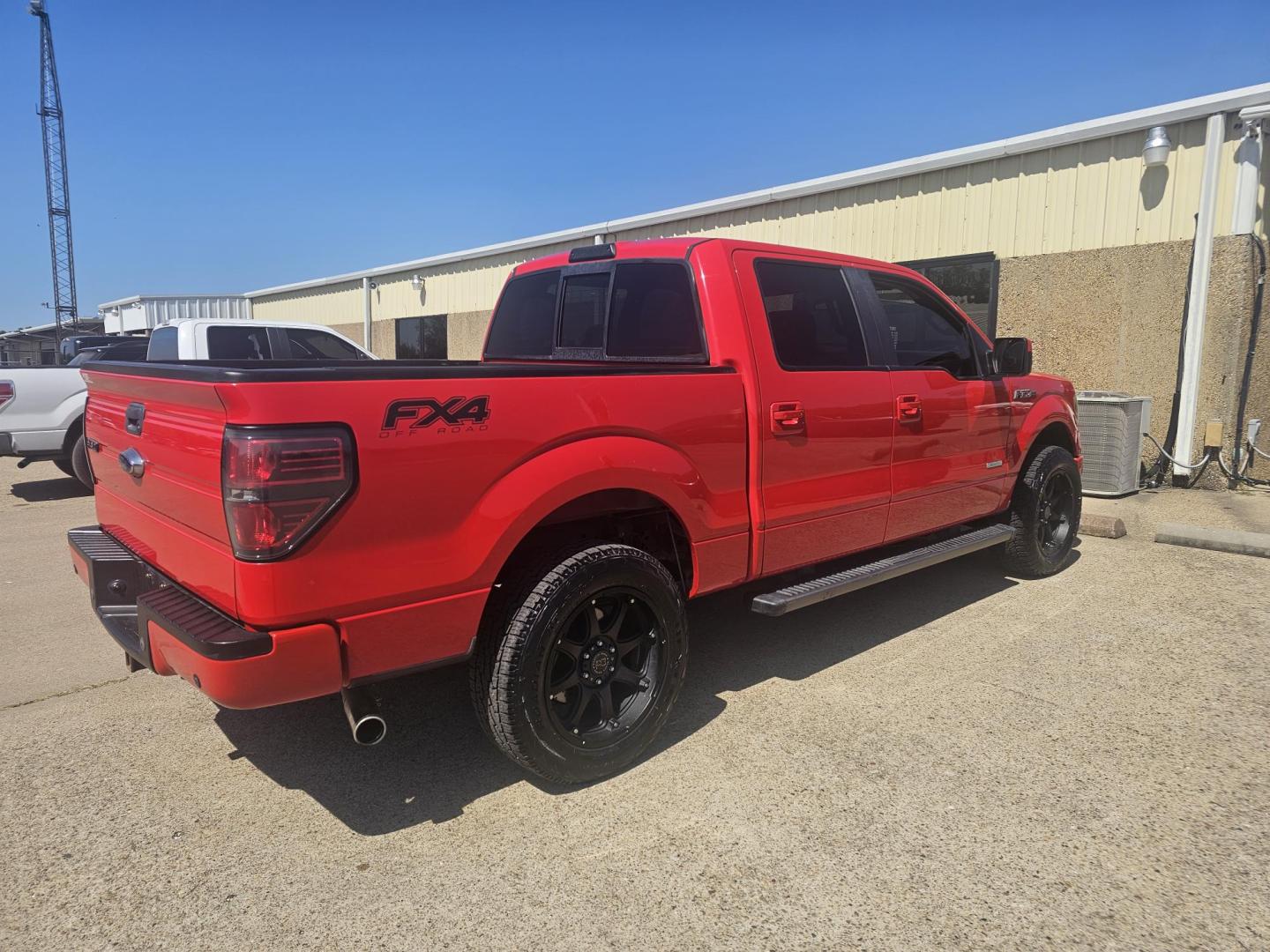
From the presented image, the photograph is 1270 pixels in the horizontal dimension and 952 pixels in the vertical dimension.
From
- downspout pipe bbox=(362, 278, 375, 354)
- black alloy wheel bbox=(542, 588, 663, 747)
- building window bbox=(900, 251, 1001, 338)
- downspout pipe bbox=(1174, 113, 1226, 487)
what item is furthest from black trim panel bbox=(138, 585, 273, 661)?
downspout pipe bbox=(362, 278, 375, 354)

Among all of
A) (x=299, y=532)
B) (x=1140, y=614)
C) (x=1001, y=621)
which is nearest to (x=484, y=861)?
(x=299, y=532)

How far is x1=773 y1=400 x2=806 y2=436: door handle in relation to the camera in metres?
3.47

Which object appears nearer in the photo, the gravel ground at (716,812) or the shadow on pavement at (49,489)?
the gravel ground at (716,812)

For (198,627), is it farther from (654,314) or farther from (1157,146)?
(1157,146)

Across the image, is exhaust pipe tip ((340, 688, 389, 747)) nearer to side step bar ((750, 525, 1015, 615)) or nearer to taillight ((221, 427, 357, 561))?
taillight ((221, 427, 357, 561))

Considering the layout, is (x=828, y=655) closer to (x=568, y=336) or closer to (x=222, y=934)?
(x=568, y=336)

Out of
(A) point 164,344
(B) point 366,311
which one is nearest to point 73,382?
(A) point 164,344

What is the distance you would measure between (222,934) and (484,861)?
0.72m

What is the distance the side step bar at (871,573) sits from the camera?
3.52 metres

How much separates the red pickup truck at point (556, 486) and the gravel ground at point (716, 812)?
399 mm

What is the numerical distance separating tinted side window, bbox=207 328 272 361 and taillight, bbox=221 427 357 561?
7628 mm

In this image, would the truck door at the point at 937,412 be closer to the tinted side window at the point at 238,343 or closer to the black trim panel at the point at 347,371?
the black trim panel at the point at 347,371

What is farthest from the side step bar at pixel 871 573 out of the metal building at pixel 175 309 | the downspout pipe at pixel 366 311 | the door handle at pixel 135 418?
the metal building at pixel 175 309

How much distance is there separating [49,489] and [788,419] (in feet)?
32.2
